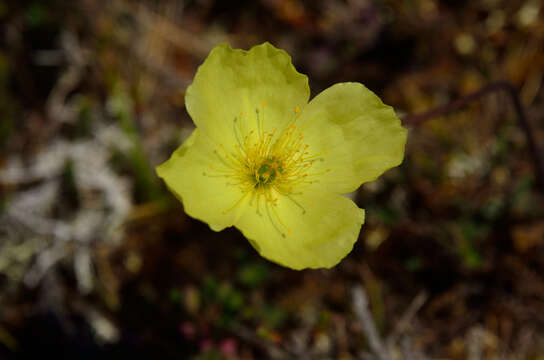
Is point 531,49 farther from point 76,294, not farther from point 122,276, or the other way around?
point 76,294

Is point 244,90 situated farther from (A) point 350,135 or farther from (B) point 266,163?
(A) point 350,135

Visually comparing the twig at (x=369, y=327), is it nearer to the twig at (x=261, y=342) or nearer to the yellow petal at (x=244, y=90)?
the twig at (x=261, y=342)

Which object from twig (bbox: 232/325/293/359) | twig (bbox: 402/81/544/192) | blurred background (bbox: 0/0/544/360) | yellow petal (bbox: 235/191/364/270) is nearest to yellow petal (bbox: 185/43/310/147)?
yellow petal (bbox: 235/191/364/270)

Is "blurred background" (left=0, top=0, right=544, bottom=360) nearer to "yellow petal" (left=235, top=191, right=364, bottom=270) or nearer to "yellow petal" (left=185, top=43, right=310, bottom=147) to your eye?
"yellow petal" (left=235, top=191, right=364, bottom=270)

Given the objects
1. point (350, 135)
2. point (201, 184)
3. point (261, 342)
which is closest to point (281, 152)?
point (350, 135)

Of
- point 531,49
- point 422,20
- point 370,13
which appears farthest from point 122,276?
point 531,49

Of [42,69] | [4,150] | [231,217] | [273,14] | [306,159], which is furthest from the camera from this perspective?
[273,14]

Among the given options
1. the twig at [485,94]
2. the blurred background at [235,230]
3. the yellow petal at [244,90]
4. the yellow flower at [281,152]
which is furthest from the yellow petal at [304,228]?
the blurred background at [235,230]

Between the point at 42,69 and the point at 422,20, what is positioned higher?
the point at 422,20
